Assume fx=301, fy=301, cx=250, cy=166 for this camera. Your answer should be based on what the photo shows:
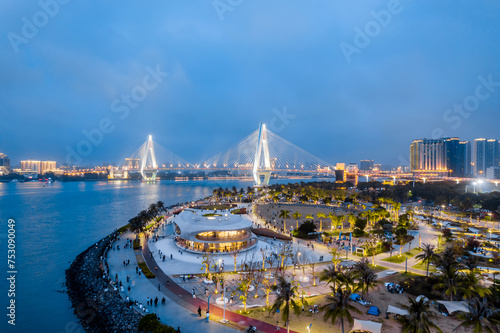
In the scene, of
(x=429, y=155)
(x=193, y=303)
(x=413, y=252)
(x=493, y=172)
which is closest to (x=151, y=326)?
(x=193, y=303)

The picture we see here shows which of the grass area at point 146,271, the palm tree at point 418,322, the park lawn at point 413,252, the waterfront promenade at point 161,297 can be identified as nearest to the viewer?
the palm tree at point 418,322

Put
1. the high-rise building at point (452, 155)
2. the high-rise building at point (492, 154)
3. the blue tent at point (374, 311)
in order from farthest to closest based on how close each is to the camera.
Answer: the high-rise building at point (452, 155) → the high-rise building at point (492, 154) → the blue tent at point (374, 311)

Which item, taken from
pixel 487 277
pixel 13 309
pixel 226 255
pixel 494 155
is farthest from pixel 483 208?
pixel 494 155

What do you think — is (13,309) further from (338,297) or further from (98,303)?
(338,297)

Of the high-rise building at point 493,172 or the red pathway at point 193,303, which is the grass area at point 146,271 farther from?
the high-rise building at point 493,172

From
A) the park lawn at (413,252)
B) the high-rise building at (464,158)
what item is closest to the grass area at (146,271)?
the park lawn at (413,252)

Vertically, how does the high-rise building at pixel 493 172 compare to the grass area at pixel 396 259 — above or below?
above

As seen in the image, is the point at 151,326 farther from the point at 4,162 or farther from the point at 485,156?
the point at 4,162
